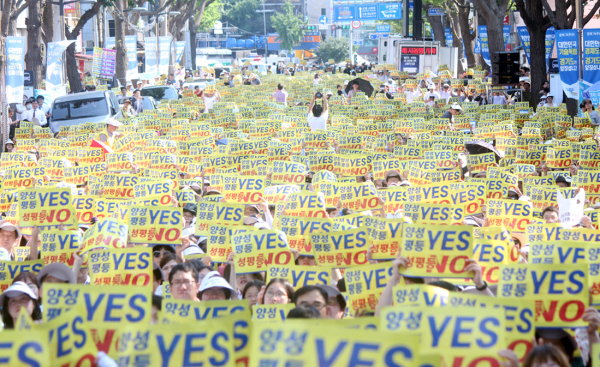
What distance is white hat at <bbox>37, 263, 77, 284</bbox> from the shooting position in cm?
755

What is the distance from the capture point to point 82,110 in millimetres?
23312

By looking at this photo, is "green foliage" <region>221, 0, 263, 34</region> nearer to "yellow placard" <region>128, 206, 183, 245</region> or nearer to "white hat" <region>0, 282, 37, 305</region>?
"yellow placard" <region>128, 206, 183, 245</region>

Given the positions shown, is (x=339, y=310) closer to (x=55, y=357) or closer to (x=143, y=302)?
(x=143, y=302)

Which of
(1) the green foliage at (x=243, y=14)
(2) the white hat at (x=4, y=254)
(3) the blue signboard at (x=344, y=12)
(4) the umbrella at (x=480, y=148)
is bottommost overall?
(2) the white hat at (x=4, y=254)

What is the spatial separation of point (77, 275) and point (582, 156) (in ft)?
27.8

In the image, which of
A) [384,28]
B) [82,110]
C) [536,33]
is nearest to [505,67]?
[536,33]

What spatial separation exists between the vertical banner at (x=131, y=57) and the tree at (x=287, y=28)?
79.1 meters

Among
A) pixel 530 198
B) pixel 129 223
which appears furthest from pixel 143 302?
pixel 530 198

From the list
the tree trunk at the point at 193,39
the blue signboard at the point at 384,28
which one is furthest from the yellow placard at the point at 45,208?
the blue signboard at the point at 384,28

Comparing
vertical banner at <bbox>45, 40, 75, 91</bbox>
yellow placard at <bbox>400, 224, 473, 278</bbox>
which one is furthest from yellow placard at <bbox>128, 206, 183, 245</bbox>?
vertical banner at <bbox>45, 40, 75, 91</bbox>

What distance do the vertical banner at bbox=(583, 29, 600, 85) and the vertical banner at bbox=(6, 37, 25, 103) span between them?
1332cm

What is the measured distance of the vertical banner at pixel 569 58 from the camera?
2145 centimetres

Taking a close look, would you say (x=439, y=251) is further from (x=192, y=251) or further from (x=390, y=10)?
(x=390, y=10)

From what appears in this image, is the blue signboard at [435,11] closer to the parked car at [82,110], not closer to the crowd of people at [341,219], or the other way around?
the parked car at [82,110]
